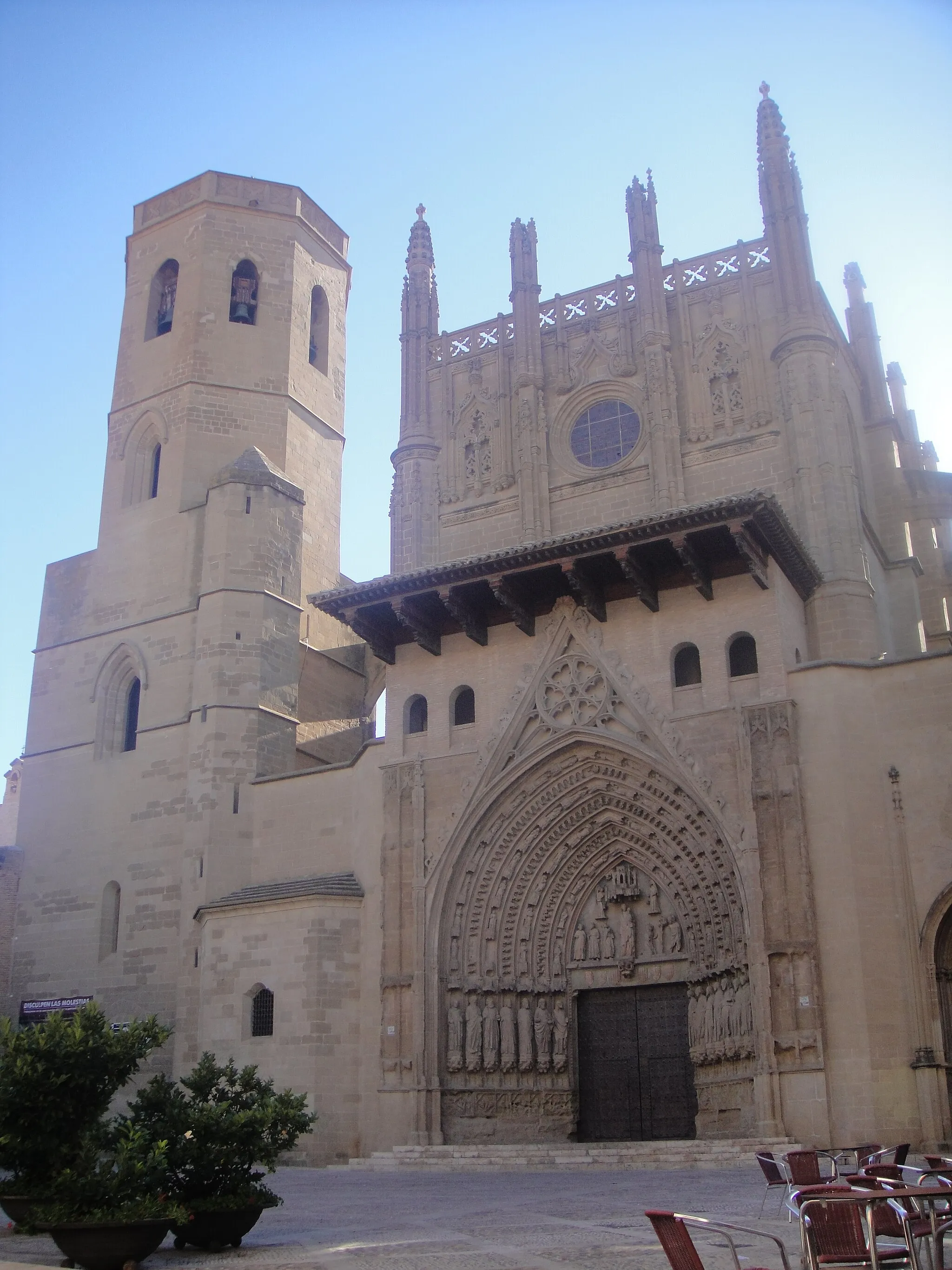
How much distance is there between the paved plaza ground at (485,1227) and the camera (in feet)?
22.6

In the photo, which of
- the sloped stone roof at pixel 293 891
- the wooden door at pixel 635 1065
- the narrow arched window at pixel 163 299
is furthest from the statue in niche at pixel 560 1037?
the narrow arched window at pixel 163 299

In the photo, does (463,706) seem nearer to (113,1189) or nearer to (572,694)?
(572,694)

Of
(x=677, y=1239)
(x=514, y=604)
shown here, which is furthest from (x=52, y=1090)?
(x=514, y=604)

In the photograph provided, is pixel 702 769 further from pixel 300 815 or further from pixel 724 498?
pixel 300 815

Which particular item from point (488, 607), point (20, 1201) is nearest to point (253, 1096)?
point (20, 1201)

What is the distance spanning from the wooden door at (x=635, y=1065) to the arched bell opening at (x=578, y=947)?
0.02 meters

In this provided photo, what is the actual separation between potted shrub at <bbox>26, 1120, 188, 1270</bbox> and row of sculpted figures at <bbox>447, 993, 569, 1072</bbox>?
31.9 feet

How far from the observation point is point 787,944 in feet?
49.4

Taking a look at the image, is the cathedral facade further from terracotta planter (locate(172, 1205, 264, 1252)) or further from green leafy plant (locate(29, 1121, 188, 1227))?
green leafy plant (locate(29, 1121, 188, 1227))

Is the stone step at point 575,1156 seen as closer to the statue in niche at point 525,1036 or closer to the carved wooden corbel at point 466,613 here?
the statue in niche at point 525,1036

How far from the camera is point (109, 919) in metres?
21.2

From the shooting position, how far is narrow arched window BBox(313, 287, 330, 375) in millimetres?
26047

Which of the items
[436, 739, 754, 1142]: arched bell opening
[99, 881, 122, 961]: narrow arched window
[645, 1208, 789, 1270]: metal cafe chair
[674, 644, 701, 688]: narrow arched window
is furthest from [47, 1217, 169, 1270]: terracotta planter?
[99, 881, 122, 961]: narrow arched window

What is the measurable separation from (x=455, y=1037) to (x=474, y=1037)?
0.25 metres
